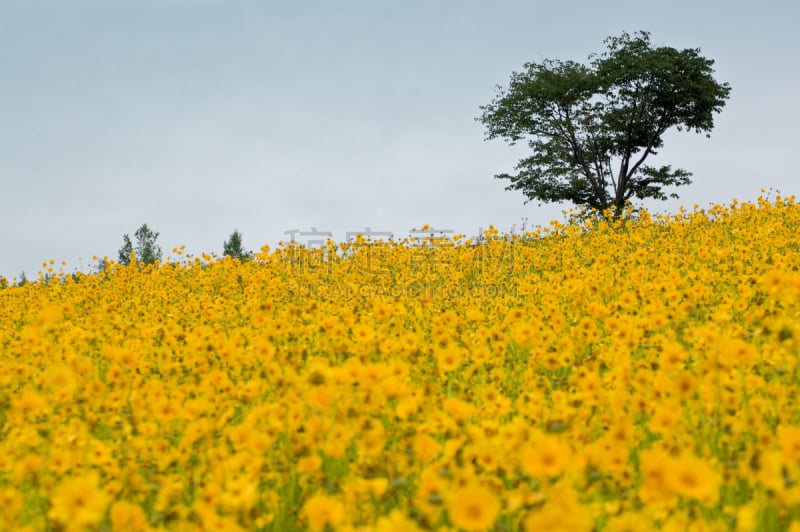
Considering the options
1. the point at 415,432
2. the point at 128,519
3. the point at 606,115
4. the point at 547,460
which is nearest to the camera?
the point at 547,460

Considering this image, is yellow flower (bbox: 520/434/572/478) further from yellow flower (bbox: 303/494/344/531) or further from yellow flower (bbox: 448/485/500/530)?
yellow flower (bbox: 303/494/344/531)

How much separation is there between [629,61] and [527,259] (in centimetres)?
2244

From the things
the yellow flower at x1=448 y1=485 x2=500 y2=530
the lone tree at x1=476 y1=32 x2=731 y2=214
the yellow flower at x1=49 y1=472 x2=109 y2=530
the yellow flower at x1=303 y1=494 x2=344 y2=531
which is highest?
the lone tree at x1=476 y1=32 x2=731 y2=214

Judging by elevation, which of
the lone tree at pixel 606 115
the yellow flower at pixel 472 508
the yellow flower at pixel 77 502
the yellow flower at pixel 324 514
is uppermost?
the lone tree at pixel 606 115

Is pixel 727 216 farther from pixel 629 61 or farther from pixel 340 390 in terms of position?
pixel 629 61

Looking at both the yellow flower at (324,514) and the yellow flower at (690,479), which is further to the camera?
the yellow flower at (324,514)

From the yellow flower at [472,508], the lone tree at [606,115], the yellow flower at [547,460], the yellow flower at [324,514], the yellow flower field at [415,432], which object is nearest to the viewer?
the yellow flower at [472,508]

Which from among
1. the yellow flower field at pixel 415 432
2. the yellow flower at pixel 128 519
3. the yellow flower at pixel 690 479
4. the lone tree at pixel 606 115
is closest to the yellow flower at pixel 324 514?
the yellow flower field at pixel 415 432

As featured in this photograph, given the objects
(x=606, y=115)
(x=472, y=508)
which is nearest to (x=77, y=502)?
(x=472, y=508)

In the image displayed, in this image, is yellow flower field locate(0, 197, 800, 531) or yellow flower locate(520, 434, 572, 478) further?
yellow flower field locate(0, 197, 800, 531)

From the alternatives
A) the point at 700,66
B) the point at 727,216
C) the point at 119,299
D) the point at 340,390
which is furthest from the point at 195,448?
the point at 700,66

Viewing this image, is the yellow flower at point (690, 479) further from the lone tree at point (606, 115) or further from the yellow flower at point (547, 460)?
Answer: the lone tree at point (606, 115)

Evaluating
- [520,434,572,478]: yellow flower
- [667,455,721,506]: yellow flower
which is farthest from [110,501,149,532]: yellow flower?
[667,455,721,506]: yellow flower

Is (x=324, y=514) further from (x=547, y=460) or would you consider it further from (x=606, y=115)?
(x=606, y=115)
